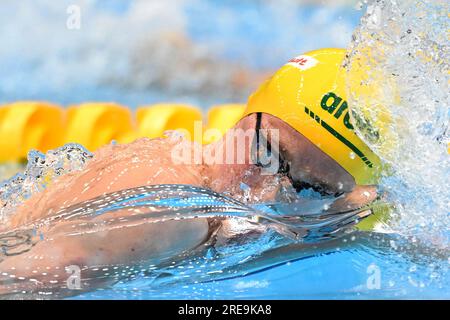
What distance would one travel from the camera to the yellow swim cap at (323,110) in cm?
150

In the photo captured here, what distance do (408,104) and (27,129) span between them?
4836mm

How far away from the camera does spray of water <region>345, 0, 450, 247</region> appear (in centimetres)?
145

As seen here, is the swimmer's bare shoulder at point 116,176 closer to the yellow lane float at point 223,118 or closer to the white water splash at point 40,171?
the white water splash at point 40,171

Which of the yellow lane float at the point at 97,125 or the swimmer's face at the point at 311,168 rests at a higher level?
the yellow lane float at the point at 97,125

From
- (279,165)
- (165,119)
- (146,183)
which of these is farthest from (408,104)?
(165,119)

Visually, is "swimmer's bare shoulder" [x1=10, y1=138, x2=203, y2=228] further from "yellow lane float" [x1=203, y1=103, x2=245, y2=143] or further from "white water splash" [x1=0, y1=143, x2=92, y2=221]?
"yellow lane float" [x1=203, y1=103, x2=245, y2=143]

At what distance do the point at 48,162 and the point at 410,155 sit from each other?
1.16 metres

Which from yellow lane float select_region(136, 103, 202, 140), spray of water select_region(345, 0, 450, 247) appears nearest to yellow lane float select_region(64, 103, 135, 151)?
yellow lane float select_region(136, 103, 202, 140)

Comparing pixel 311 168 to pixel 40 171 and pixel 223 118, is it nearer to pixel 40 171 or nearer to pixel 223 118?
pixel 40 171

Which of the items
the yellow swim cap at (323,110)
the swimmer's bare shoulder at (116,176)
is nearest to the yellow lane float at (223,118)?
the swimmer's bare shoulder at (116,176)

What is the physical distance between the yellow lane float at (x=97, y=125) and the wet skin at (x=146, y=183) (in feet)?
13.1

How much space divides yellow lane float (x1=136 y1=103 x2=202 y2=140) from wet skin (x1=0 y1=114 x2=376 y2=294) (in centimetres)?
397

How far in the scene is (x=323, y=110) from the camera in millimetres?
1517
